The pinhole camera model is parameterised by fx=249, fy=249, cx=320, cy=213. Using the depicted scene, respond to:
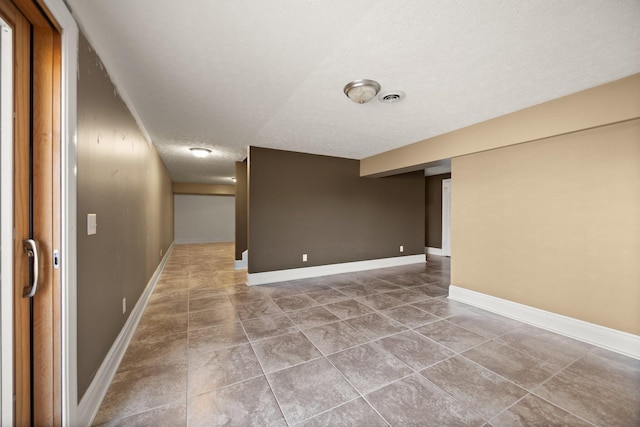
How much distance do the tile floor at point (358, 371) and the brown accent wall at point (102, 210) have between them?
396mm

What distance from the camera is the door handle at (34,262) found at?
1073mm

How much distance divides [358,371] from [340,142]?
10.2 ft

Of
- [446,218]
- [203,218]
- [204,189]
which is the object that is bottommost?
[203,218]

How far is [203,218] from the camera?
10.3 meters

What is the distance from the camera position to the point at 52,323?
1133 mm

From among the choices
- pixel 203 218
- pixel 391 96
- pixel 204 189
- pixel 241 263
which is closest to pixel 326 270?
pixel 241 263

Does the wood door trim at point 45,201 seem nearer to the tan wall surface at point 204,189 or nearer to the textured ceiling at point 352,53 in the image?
the textured ceiling at point 352,53

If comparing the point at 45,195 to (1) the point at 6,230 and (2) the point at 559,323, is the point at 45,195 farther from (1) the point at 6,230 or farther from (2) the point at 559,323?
(2) the point at 559,323

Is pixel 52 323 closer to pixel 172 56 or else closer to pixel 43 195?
pixel 43 195

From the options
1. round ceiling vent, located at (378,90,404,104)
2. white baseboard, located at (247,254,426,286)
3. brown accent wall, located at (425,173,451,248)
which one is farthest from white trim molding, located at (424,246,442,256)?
round ceiling vent, located at (378,90,404,104)

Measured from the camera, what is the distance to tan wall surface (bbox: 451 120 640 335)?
214 centimetres

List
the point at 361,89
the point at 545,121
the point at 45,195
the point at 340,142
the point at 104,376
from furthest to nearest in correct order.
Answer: the point at 340,142
the point at 545,121
the point at 361,89
the point at 104,376
the point at 45,195

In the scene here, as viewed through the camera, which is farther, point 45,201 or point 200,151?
point 200,151

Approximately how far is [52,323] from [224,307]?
2.09 m
